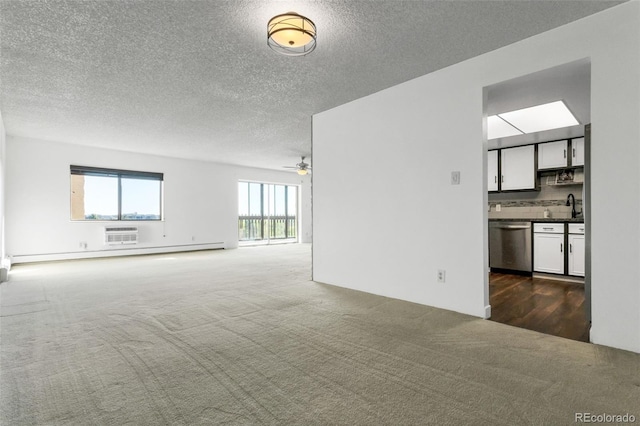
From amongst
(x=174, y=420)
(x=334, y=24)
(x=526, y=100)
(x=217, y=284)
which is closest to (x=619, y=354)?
(x=526, y=100)

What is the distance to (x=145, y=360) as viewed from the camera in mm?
2105

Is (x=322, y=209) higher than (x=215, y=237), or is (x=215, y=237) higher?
(x=322, y=209)

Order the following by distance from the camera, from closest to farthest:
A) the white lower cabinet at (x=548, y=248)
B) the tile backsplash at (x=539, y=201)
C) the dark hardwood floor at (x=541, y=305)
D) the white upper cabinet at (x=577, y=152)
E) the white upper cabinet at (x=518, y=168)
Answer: the dark hardwood floor at (x=541, y=305), the white lower cabinet at (x=548, y=248), the white upper cabinet at (x=577, y=152), the tile backsplash at (x=539, y=201), the white upper cabinet at (x=518, y=168)

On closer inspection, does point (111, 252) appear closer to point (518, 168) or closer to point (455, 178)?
point (455, 178)

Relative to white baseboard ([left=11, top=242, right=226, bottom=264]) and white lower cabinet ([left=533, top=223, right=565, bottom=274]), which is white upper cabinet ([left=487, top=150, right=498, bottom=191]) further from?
white baseboard ([left=11, top=242, right=226, bottom=264])

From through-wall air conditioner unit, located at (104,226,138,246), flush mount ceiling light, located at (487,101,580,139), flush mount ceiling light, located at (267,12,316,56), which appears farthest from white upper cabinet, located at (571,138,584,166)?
through-wall air conditioner unit, located at (104,226,138,246)

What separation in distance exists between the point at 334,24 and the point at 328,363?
255 centimetres

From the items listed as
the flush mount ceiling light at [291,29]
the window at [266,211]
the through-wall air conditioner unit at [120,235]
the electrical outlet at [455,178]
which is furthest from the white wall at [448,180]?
the window at [266,211]

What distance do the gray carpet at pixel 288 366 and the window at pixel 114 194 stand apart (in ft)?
14.5

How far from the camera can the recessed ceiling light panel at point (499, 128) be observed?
14.3 feet

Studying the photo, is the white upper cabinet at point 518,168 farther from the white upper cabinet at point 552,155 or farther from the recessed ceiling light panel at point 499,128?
the recessed ceiling light panel at point 499,128

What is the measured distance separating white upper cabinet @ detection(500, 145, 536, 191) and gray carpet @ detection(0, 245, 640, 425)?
378 centimetres

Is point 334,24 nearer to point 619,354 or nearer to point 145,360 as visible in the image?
point 145,360

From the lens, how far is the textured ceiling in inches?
93.5
